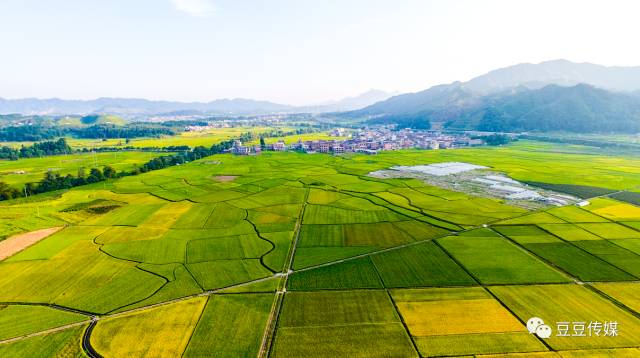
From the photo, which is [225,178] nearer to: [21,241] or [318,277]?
[21,241]

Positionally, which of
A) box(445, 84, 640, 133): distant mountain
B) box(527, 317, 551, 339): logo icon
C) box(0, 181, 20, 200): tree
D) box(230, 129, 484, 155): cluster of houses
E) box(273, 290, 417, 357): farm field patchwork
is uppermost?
box(445, 84, 640, 133): distant mountain

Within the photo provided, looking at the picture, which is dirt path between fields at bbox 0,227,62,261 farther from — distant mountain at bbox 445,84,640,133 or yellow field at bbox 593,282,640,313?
distant mountain at bbox 445,84,640,133

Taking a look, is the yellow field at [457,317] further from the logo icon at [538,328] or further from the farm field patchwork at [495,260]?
the farm field patchwork at [495,260]

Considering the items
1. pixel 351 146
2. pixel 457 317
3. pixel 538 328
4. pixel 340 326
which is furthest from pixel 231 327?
pixel 351 146

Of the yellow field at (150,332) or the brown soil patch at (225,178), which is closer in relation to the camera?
the yellow field at (150,332)

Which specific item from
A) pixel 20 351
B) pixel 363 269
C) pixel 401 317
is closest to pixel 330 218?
pixel 363 269

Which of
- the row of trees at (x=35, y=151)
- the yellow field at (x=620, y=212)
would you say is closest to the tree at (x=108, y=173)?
the row of trees at (x=35, y=151)

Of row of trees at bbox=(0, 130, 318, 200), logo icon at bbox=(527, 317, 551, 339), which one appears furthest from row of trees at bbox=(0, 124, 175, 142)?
logo icon at bbox=(527, 317, 551, 339)
